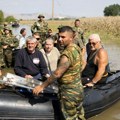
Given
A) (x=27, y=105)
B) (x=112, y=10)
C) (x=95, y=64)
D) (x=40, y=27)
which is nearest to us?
(x=27, y=105)

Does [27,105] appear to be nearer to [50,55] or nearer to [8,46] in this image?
[50,55]

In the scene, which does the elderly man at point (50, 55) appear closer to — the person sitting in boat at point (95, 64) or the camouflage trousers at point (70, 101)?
the person sitting in boat at point (95, 64)

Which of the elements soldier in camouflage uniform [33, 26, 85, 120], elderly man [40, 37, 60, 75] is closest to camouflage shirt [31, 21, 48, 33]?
elderly man [40, 37, 60, 75]

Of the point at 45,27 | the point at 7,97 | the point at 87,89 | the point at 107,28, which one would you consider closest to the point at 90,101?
the point at 87,89

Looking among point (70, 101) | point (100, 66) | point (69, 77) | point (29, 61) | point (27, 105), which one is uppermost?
point (69, 77)

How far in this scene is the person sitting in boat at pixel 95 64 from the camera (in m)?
6.90

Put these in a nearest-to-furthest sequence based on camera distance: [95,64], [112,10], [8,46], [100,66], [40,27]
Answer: [100,66] < [95,64] < [8,46] < [40,27] < [112,10]

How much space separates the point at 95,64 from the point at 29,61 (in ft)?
4.50

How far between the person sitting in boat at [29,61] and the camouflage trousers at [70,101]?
163 centimetres

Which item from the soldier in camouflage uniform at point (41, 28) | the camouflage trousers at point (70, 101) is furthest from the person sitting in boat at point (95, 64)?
the soldier in camouflage uniform at point (41, 28)

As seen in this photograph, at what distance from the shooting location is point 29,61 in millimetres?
6703

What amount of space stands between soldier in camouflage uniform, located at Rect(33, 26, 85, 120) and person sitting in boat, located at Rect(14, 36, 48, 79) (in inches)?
62.2

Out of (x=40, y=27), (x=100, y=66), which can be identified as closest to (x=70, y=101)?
(x=100, y=66)

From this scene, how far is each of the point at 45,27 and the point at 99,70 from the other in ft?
23.3
